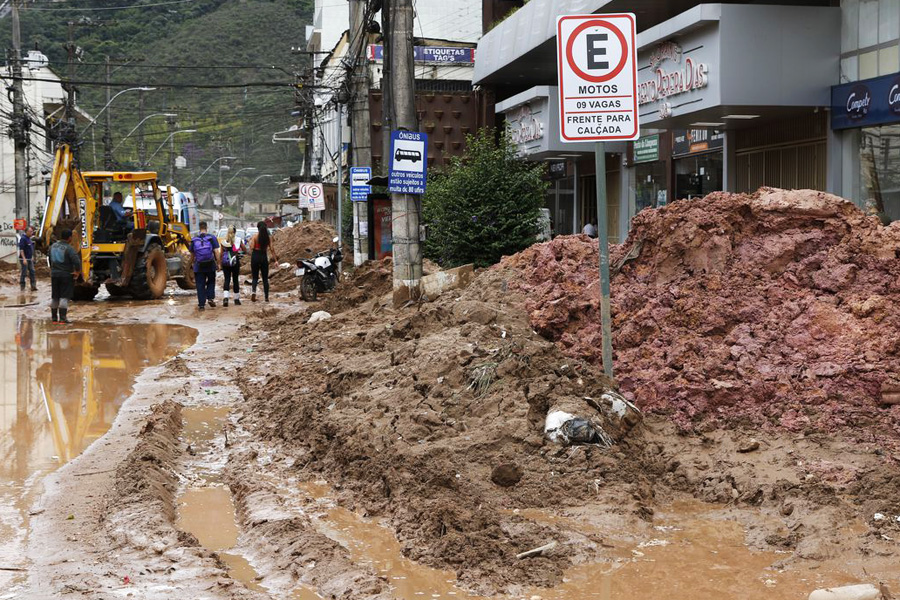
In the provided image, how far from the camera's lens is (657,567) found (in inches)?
230

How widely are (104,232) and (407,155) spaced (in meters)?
13.2

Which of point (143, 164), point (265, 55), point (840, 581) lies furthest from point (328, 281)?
point (265, 55)

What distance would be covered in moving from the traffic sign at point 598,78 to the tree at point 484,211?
530 inches

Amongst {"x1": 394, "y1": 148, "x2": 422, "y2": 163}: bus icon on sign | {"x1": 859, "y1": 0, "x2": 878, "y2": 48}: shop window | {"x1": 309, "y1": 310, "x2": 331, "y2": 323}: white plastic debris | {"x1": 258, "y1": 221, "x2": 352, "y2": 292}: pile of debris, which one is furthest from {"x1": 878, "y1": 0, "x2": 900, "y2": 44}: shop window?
{"x1": 258, "y1": 221, "x2": 352, "y2": 292}: pile of debris

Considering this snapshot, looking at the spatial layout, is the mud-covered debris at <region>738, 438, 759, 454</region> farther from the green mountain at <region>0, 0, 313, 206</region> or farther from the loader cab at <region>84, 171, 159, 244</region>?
the green mountain at <region>0, 0, 313, 206</region>

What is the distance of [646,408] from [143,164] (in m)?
57.5

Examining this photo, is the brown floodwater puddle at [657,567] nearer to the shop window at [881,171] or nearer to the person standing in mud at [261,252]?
the shop window at [881,171]

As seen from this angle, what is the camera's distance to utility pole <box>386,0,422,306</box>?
15.5 meters

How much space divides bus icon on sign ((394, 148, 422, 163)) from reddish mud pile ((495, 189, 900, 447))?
530 cm

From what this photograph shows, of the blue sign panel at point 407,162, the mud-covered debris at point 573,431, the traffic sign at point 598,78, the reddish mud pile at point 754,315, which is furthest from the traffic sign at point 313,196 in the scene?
the mud-covered debris at point 573,431

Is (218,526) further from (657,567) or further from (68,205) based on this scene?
(68,205)

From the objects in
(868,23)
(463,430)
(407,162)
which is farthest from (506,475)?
(868,23)

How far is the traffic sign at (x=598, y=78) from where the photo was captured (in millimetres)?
7922

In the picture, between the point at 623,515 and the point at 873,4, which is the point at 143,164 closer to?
the point at 873,4
